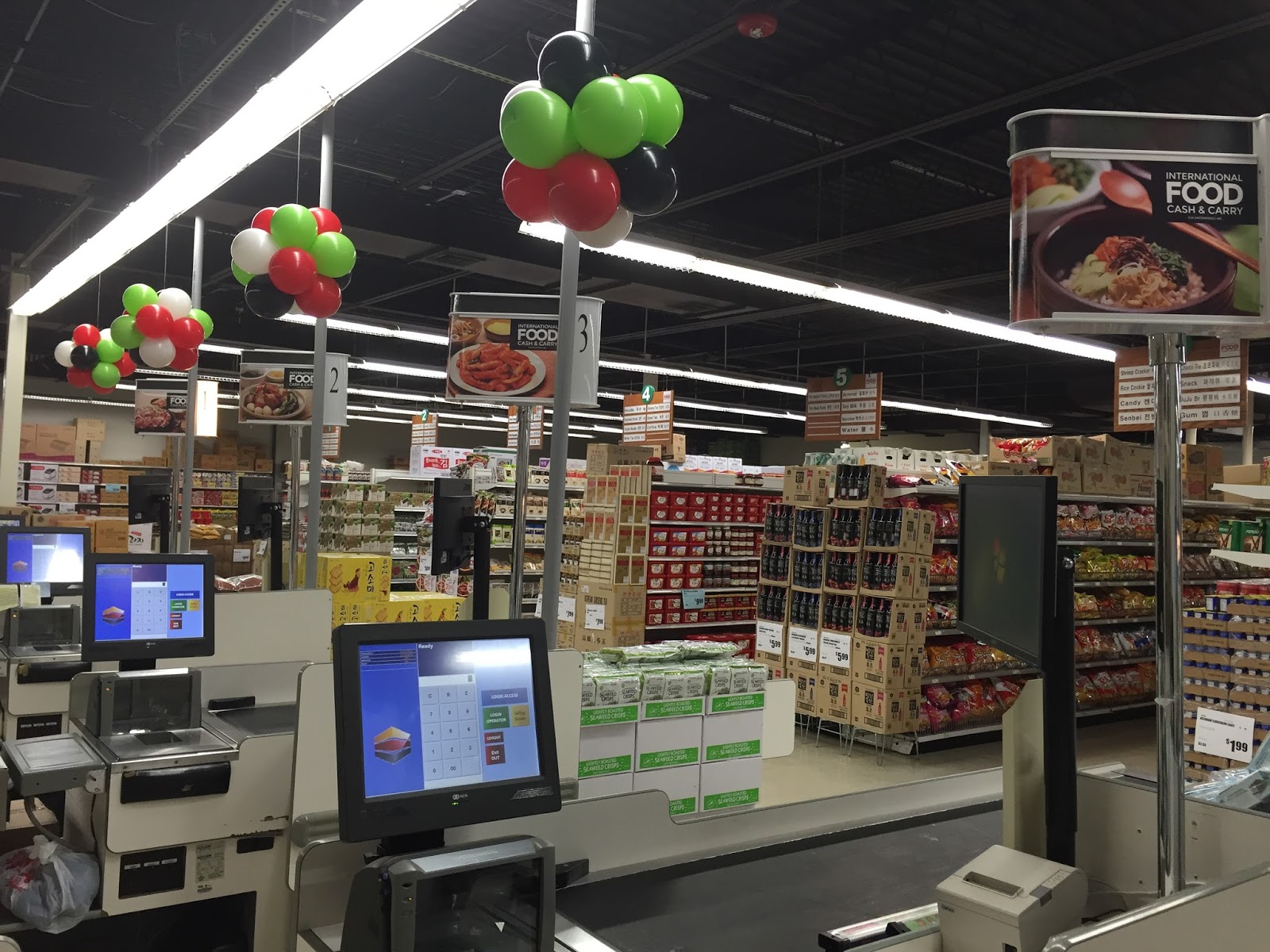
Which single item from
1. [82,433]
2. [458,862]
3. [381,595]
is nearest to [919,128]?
[381,595]

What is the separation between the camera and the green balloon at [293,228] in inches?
209

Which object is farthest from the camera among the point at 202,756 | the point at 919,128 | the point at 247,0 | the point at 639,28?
the point at 919,128

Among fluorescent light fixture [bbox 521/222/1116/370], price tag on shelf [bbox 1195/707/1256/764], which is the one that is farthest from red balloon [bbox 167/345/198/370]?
price tag on shelf [bbox 1195/707/1256/764]

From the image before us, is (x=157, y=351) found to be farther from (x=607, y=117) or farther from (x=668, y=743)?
(x=607, y=117)

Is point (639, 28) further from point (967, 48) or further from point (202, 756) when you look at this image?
point (202, 756)

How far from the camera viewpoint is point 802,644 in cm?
789

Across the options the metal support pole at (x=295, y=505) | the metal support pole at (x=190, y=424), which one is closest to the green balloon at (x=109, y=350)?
the metal support pole at (x=190, y=424)

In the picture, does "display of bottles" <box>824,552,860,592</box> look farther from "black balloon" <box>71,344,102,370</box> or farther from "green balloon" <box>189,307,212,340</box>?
"black balloon" <box>71,344,102,370</box>

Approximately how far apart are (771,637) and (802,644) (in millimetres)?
357

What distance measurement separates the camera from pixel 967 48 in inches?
239

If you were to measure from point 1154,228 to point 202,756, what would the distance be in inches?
111

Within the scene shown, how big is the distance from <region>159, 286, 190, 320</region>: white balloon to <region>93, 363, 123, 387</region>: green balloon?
1.60 m

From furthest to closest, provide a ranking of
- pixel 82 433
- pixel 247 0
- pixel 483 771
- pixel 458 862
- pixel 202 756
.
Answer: pixel 82 433, pixel 247 0, pixel 202 756, pixel 483 771, pixel 458 862

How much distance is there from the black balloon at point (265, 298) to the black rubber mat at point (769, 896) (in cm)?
422
